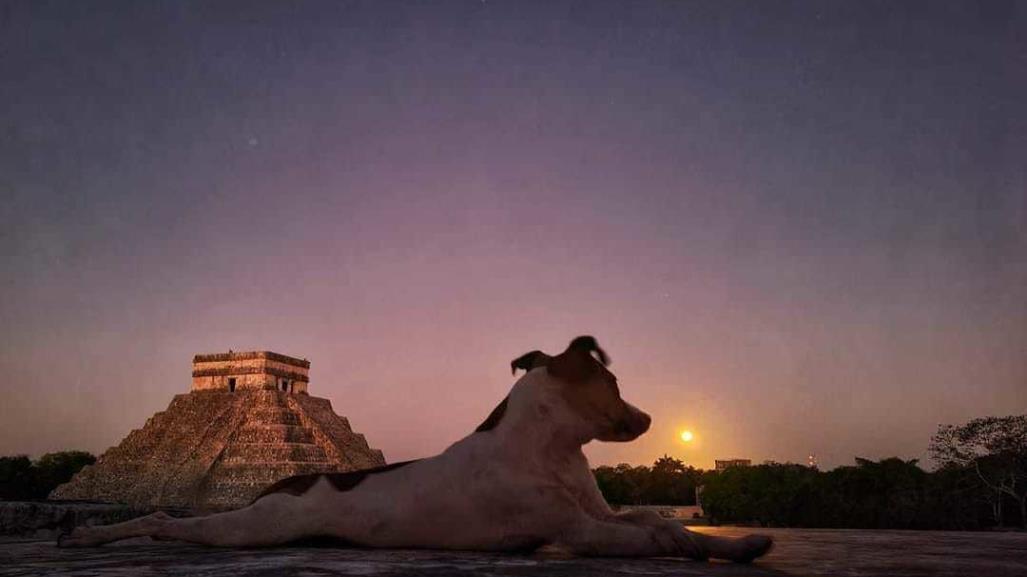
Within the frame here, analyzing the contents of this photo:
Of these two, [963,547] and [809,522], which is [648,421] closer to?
[963,547]

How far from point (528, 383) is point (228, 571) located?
6.01 ft

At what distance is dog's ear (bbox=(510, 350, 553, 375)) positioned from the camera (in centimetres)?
435

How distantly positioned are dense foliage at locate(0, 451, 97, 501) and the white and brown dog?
88098 mm

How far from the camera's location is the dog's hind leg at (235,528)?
13.1ft

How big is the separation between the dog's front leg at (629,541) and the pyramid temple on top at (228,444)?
56.8m

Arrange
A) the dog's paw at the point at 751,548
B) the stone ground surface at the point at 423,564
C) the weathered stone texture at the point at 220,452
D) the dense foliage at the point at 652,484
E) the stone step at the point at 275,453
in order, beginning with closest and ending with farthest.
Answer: the stone ground surface at the point at 423,564 < the dog's paw at the point at 751,548 < the weathered stone texture at the point at 220,452 < the stone step at the point at 275,453 < the dense foliage at the point at 652,484

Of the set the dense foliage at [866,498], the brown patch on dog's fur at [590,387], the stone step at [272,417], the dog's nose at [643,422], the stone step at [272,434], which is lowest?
the dense foliage at [866,498]

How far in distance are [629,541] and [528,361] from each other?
3.92 ft

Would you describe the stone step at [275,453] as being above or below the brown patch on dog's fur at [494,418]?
above

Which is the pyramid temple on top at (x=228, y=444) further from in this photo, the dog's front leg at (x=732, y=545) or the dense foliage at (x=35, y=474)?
the dog's front leg at (x=732, y=545)

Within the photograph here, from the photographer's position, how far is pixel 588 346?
4.14 metres

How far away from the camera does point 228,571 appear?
111 inches

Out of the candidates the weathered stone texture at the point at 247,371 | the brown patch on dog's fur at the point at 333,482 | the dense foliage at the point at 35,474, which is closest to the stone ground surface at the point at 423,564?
the brown patch on dog's fur at the point at 333,482

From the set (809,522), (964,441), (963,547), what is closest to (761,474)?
(809,522)
